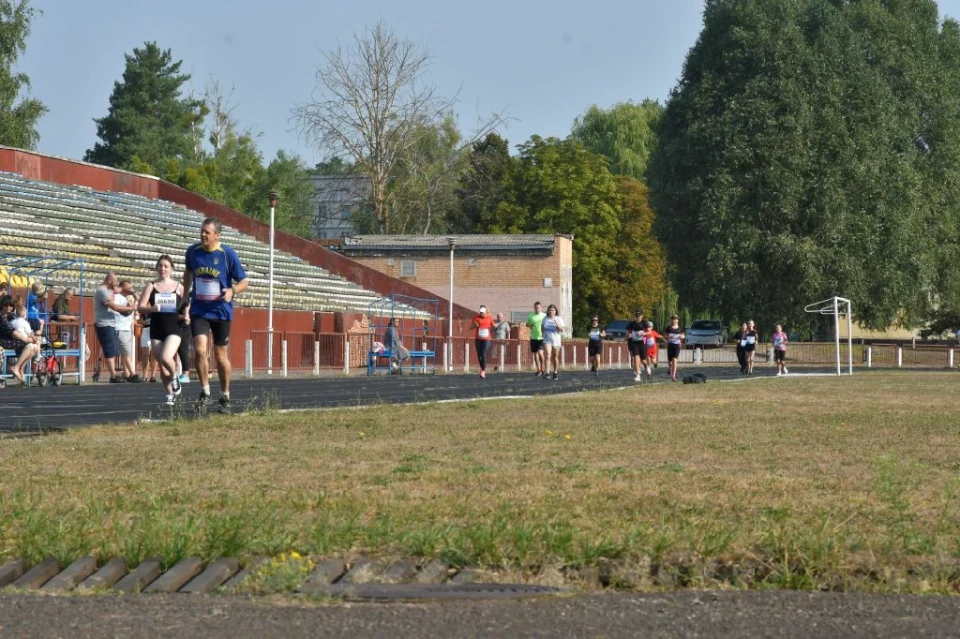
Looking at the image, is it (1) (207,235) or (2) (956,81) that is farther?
(2) (956,81)

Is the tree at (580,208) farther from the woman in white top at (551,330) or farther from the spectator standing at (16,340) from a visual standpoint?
the spectator standing at (16,340)

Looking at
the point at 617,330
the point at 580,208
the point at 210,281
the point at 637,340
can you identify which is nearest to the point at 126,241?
the point at 637,340

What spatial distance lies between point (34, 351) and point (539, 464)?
709 inches

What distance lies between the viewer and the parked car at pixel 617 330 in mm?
89625

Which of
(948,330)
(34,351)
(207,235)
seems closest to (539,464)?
(207,235)

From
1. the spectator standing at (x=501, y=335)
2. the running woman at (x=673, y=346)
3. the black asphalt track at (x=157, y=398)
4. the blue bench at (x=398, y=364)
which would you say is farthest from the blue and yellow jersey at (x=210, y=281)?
the spectator standing at (x=501, y=335)

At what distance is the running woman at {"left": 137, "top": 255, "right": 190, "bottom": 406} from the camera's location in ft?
57.7

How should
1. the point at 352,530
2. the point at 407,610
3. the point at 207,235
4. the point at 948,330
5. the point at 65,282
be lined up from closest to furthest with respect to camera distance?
the point at 407,610 → the point at 352,530 → the point at 207,235 → the point at 65,282 → the point at 948,330

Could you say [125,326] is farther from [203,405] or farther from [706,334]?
[706,334]

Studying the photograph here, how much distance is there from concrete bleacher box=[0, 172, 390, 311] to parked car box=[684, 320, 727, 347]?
1237 inches

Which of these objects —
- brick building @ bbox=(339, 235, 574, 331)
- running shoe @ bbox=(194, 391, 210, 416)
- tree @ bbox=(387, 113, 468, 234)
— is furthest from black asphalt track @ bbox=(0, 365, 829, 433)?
brick building @ bbox=(339, 235, 574, 331)

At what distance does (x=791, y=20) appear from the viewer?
6284 cm

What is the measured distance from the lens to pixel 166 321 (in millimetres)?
18094

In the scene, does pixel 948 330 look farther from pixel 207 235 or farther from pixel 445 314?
pixel 207 235
